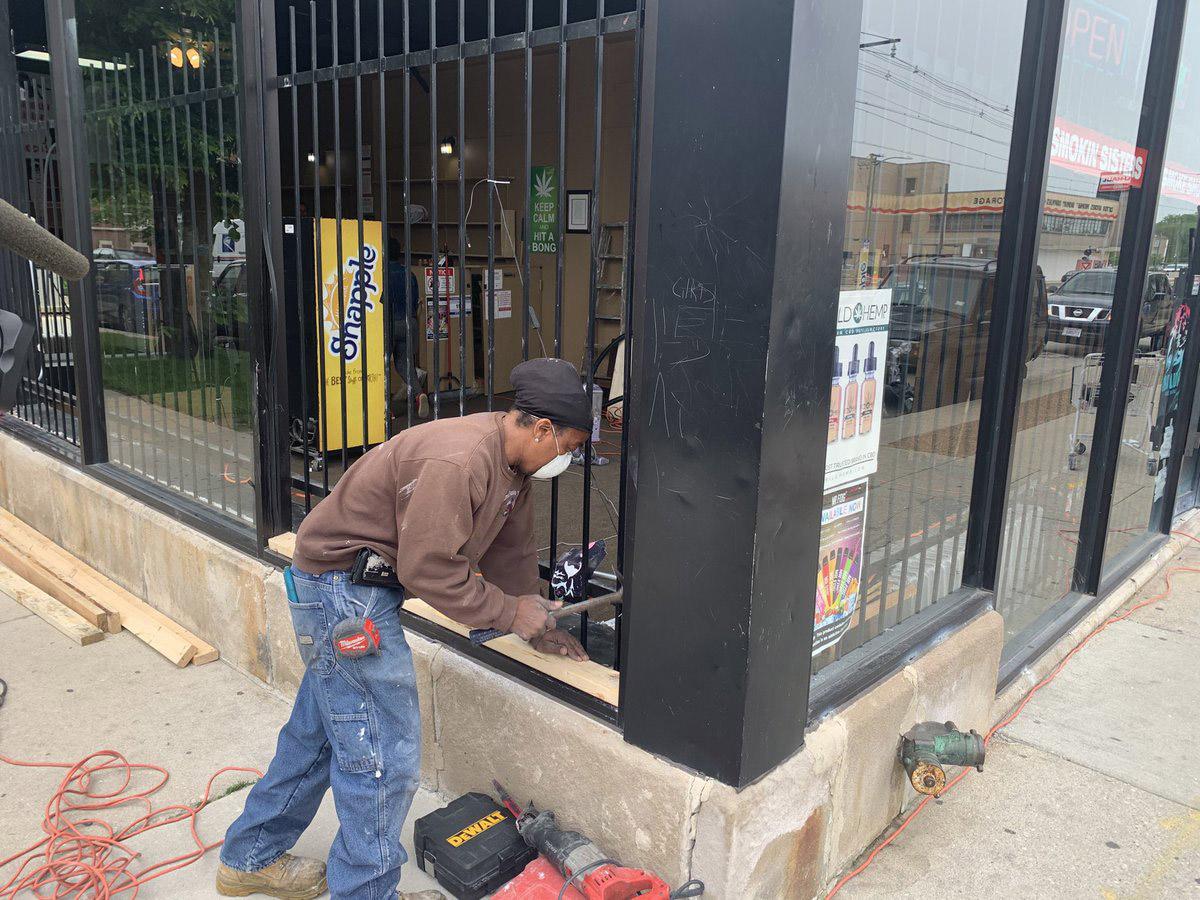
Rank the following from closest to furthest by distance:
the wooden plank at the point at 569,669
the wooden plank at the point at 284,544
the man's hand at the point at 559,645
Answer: the wooden plank at the point at 569,669, the man's hand at the point at 559,645, the wooden plank at the point at 284,544

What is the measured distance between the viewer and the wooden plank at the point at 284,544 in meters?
3.99

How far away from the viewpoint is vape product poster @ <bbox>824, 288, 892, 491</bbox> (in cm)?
270

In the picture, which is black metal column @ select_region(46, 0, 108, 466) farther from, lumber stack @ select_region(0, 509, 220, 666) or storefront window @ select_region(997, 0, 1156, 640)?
storefront window @ select_region(997, 0, 1156, 640)

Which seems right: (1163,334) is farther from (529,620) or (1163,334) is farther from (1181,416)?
(529,620)

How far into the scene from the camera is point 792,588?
242cm

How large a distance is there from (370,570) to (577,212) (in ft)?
27.8

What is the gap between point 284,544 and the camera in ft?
13.3

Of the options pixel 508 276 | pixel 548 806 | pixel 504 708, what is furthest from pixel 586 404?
pixel 508 276

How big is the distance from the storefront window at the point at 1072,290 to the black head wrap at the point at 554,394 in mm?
2215

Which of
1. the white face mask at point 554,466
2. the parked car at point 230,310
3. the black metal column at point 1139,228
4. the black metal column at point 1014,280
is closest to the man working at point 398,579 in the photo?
the white face mask at point 554,466

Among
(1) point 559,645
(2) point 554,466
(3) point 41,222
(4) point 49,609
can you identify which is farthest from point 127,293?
(2) point 554,466

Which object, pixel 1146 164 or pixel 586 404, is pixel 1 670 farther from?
pixel 1146 164

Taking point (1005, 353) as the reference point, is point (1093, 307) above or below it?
above

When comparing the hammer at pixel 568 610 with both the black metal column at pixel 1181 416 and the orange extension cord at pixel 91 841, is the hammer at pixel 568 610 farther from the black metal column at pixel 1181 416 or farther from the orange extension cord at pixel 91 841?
the black metal column at pixel 1181 416
